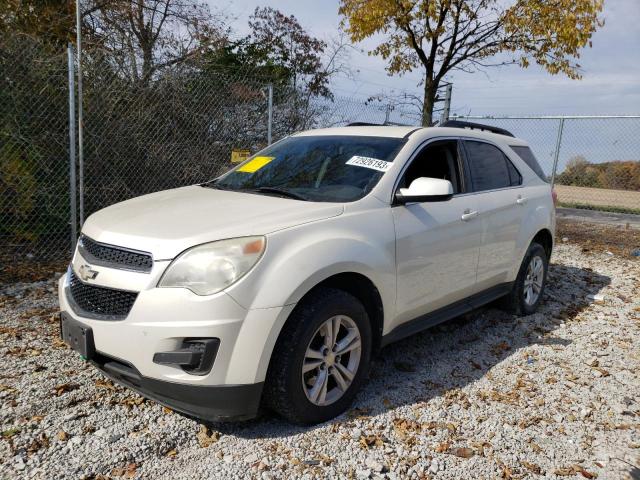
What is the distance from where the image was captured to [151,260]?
2.53 metres

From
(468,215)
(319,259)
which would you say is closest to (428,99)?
(468,215)

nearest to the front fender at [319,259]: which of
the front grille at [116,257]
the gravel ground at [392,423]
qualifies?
the front grille at [116,257]

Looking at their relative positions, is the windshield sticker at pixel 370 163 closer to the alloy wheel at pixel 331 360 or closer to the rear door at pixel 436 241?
the rear door at pixel 436 241

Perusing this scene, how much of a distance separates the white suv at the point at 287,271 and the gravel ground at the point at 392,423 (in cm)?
25

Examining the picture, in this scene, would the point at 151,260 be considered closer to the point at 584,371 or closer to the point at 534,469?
the point at 534,469

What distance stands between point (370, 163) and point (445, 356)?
166 cm

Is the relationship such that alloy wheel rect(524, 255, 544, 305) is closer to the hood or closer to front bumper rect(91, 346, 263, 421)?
the hood

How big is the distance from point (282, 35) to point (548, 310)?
1311cm

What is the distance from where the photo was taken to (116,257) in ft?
8.82

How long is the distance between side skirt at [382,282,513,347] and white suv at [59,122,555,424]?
1 centimetres

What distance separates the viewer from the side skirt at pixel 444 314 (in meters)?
3.40

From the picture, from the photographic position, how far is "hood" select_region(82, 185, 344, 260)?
2572mm

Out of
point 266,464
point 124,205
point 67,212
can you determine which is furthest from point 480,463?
point 67,212

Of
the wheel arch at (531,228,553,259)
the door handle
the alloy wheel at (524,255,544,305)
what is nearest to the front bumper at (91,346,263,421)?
the door handle
